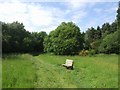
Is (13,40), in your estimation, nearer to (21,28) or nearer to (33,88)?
(21,28)

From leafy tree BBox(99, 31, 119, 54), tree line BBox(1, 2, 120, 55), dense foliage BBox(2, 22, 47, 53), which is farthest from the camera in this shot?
leafy tree BBox(99, 31, 119, 54)

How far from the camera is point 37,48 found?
65188 millimetres

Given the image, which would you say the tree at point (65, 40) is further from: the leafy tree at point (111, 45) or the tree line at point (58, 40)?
the leafy tree at point (111, 45)

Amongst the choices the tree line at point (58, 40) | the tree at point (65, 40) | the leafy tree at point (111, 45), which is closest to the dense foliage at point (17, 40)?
the tree line at point (58, 40)

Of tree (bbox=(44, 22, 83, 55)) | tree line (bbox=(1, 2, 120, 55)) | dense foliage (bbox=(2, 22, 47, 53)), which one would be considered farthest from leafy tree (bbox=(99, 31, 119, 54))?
dense foliage (bbox=(2, 22, 47, 53))

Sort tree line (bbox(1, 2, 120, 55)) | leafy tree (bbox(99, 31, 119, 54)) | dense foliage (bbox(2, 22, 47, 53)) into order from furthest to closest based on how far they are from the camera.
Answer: leafy tree (bbox(99, 31, 119, 54)) → tree line (bbox(1, 2, 120, 55)) → dense foliage (bbox(2, 22, 47, 53))

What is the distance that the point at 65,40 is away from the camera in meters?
53.7

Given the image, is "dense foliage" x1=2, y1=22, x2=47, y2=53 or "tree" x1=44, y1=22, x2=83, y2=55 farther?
"tree" x1=44, y1=22, x2=83, y2=55

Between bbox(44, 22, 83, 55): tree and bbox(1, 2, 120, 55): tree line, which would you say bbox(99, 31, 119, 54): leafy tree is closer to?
bbox(1, 2, 120, 55): tree line

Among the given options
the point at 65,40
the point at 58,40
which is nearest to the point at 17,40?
the point at 58,40

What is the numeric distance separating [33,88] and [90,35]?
86.1 m

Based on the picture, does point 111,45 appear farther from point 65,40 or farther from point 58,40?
point 58,40

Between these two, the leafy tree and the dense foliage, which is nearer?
the dense foliage

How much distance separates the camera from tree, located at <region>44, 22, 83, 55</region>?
5244 centimetres
